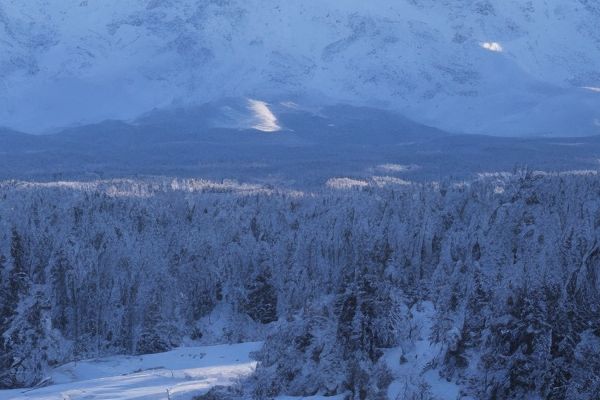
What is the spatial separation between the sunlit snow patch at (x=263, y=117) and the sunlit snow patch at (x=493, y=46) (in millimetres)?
44890

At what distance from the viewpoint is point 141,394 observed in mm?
9891

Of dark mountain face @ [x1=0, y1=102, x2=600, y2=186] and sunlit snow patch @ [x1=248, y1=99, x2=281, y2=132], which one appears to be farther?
sunlit snow patch @ [x1=248, y1=99, x2=281, y2=132]

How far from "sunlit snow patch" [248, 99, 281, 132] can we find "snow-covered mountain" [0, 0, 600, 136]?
129 cm

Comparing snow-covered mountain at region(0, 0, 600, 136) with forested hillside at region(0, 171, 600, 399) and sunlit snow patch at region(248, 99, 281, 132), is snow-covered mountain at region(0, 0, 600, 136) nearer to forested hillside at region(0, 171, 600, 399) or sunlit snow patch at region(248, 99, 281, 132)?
sunlit snow patch at region(248, 99, 281, 132)

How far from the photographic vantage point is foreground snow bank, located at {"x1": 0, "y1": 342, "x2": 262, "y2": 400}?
32.7 feet

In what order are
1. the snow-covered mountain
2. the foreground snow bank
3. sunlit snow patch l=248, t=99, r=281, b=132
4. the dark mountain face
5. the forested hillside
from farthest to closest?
the snow-covered mountain, sunlit snow patch l=248, t=99, r=281, b=132, the dark mountain face, the foreground snow bank, the forested hillside

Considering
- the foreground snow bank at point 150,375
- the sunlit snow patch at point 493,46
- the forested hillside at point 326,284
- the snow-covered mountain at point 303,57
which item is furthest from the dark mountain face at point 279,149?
the foreground snow bank at point 150,375

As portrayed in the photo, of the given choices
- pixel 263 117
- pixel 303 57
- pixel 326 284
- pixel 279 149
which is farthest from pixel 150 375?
pixel 303 57

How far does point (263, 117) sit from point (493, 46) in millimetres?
51426

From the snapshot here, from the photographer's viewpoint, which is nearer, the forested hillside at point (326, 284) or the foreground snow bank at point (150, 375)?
the forested hillside at point (326, 284)

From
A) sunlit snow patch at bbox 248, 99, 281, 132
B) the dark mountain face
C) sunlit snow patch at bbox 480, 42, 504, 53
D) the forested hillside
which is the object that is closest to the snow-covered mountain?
sunlit snow patch at bbox 480, 42, 504, 53

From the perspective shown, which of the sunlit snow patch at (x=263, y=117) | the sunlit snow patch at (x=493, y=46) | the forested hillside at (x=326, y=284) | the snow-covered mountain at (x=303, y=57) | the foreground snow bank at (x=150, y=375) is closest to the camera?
the forested hillside at (x=326, y=284)

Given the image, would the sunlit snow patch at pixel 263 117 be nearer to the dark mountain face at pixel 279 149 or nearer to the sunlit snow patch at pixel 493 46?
the dark mountain face at pixel 279 149

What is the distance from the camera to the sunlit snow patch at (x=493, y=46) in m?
144
